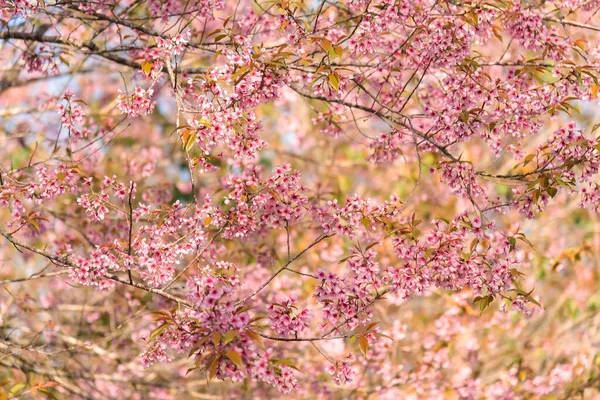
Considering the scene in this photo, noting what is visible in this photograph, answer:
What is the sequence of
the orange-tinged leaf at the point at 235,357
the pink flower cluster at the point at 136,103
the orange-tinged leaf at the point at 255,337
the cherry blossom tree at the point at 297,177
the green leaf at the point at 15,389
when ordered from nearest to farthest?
the orange-tinged leaf at the point at 235,357
the orange-tinged leaf at the point at 255,337
the cherry blossom tree at the point at 297,177
the pink flower cluster at the point at 136,103
the green leaf at the point at 15,389

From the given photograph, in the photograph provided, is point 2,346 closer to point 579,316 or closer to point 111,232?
point 111,232

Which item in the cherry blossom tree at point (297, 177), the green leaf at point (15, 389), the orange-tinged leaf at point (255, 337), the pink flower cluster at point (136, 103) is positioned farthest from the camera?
the green leaf at point (15, 389)

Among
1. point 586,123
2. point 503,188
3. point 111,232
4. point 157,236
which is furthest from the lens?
point 586,123

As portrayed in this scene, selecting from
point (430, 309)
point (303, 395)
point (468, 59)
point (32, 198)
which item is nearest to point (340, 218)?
point (468, 59)

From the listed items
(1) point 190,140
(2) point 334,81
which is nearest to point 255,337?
(1) point 190,140

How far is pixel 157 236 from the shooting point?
328 cm

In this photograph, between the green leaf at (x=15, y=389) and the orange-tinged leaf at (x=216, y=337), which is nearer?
the orange-tinged leaf at (x=216, y=337)

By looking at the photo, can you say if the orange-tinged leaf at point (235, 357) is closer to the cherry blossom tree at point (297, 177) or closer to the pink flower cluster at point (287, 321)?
the cherry blossom tree at point (297, 177)

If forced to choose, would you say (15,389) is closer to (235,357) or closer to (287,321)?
(287,321)

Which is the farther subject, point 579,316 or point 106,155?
point 579,316

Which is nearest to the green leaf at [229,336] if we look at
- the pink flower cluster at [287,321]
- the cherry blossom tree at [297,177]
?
the cherry blossom tree at [297,177]

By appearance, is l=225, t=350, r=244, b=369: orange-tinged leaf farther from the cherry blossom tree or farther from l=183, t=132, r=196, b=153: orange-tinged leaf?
l=183, t=132, r=196, b=153: orange-tinged leaf

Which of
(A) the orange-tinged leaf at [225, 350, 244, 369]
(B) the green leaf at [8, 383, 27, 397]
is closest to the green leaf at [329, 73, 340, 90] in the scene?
(A) the orange-tinged leaf at [225, 350, 244, 369]

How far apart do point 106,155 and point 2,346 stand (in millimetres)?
2401
